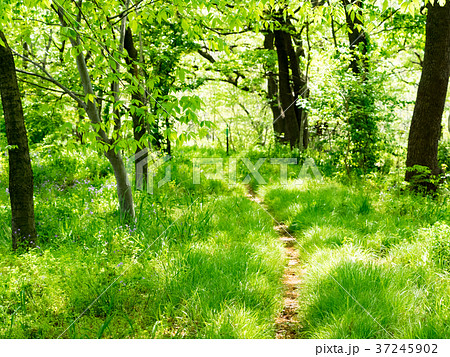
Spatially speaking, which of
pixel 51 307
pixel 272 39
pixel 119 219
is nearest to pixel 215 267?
pixel 51 307

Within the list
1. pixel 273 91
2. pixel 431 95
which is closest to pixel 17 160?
pixel 431 95

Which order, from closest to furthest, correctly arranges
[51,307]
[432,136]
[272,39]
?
[51,307] → [432,136] → [272,39]

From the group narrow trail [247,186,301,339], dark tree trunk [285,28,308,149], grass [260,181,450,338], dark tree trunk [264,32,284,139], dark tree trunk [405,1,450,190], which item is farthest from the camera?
dark tree trunk [264,32,284,139]

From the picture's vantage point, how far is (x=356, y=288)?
3344mm

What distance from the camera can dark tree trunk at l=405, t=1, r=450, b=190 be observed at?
6.26 metres

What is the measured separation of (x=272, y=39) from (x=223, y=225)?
9.22 metres

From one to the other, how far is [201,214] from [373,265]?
8.80ft

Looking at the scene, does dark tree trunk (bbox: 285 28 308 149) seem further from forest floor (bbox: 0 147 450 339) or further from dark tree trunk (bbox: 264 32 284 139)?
forest floor (bbox: 0 147 450 339)

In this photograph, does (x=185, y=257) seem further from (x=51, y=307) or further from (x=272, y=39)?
(x=272, y=39)

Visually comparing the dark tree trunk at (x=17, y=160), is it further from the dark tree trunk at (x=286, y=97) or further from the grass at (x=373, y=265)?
the dark tree trunk at (x=286, y=97)

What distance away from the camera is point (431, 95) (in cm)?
648

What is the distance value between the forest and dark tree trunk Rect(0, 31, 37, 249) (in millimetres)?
17

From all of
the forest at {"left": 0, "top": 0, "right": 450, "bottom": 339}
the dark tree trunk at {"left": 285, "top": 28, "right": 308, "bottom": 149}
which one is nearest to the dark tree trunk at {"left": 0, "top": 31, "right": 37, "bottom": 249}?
the forest at {"left": 0, "top": 0, "right": 450, "bottom": 339}

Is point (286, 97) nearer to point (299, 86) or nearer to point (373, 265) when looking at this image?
point (299, 86)
